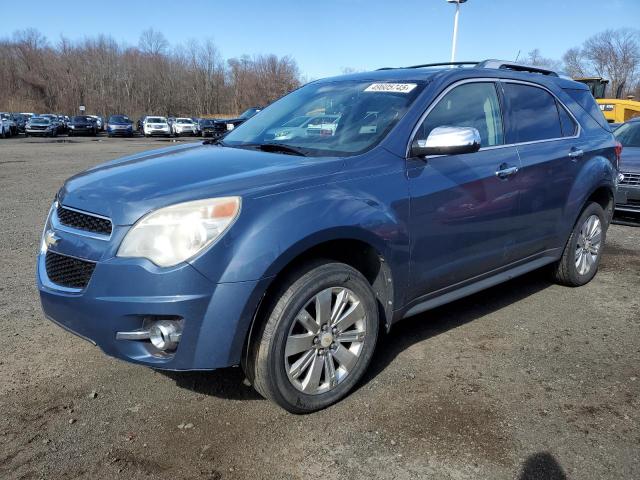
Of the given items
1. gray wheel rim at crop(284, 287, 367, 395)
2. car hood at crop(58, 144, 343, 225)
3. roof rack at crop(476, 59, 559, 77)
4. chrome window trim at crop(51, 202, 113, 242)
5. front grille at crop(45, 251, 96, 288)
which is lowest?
gray wheel rim at crop(284, 287, 367, 395)

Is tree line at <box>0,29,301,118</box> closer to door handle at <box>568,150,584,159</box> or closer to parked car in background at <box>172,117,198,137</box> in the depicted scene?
parked car in background at <box>172,117,198,137</box>

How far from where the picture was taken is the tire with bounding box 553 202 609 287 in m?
4.97

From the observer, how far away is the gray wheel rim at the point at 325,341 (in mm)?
2893

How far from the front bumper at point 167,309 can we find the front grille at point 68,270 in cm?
6

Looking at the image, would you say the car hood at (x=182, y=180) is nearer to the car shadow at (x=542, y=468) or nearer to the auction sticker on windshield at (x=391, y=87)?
the auction sticker on windshield at (x=391, y=87)

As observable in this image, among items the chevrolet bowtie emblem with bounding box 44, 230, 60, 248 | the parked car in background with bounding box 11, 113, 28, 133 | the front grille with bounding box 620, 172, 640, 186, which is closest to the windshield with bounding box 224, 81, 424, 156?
the chevrolet bowtie emblem with bounding box 44, 230, 60, 248

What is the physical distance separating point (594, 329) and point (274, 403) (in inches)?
109

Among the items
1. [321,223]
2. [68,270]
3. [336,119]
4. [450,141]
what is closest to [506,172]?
[450,141]

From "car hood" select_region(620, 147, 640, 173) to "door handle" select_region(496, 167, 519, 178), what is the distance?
544 centimetres

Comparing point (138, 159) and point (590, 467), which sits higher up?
point (138, 159)

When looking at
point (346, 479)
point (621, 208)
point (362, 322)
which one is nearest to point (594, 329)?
point (362, 322)

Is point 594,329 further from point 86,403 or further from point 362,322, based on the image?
point 86,403

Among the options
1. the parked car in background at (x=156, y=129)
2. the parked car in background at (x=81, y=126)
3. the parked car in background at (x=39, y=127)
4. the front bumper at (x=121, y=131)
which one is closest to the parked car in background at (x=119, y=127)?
the front bumper at (x=121, y=131)

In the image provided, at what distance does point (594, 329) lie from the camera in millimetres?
4289
